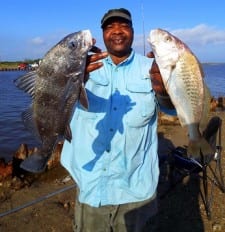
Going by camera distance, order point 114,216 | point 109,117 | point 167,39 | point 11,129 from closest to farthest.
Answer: point 167,39 < point 109,117 < point 114,216 < point 11,129

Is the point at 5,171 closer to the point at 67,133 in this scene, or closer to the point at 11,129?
the point at 67,133

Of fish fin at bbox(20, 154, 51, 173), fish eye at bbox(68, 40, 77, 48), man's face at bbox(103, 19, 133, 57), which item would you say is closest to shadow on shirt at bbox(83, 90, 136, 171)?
man's face at bbox(103, 19, 133, 57)

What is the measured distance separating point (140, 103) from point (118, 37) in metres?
0.65

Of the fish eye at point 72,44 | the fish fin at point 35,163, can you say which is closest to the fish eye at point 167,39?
the fish eye at point 72,44

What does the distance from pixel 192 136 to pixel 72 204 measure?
3.68 meters

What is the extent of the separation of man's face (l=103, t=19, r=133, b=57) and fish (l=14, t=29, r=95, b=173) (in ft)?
2.00

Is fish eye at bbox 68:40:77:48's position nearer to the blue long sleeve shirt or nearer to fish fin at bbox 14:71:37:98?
fish fin at bbox 14:71:37:98

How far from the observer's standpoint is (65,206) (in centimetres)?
649

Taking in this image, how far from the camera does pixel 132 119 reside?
3.57m

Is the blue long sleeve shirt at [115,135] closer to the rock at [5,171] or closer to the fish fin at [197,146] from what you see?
the fish fin at [197,146]

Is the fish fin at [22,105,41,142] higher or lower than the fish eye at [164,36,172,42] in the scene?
lower

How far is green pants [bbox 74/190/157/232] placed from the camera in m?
3.69

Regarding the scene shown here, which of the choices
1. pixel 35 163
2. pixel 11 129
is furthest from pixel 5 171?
pixel 11 129

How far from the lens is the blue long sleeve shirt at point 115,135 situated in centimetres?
357
